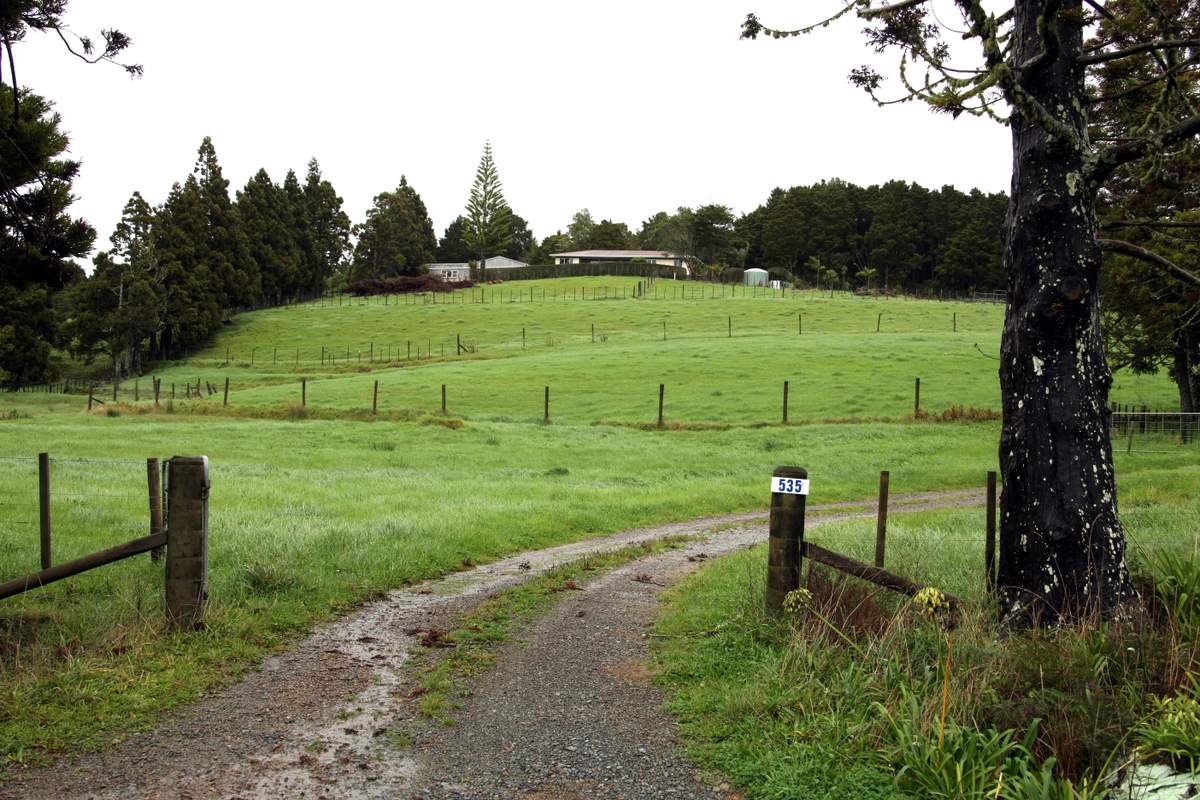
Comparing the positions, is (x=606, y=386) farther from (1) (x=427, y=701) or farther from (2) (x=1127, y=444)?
(1) (x=427, y=701)

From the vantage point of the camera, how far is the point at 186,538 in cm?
736

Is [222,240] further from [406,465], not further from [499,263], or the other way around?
[499,263]

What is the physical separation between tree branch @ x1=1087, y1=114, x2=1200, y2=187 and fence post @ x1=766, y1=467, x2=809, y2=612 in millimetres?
3179

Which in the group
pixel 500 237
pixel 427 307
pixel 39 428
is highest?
pixel 500 237

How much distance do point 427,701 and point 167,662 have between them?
208cm

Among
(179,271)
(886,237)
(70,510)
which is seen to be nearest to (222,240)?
(179,271)

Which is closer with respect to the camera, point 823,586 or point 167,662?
point 167,662

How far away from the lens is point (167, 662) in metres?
6.82

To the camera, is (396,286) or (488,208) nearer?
(396,286)

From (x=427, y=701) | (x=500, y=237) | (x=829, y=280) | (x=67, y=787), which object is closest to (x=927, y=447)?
(x=427, y=701)

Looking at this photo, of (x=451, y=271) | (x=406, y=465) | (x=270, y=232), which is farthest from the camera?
(x=451, y=271)

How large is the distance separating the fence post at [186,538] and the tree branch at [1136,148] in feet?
24.1

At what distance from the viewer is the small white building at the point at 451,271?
390 feet

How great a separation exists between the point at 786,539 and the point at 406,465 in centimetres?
1612
